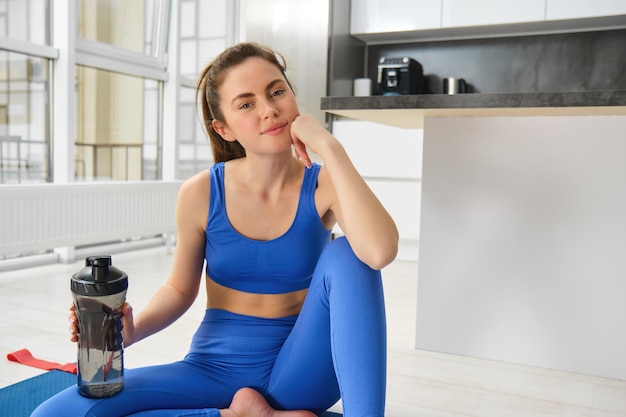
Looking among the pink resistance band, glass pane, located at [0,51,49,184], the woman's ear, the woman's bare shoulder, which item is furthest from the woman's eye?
glass pane, located at [0,51,49,184]

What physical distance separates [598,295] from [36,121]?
316cm

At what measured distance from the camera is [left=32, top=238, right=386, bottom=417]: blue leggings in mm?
1073

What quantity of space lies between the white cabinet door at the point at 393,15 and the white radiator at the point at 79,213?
5.84 ft

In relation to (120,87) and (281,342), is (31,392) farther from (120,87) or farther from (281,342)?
(120,87)

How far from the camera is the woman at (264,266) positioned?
1.13m

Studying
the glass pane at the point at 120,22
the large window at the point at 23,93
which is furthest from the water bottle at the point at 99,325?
the glass pane at the point at 120,22

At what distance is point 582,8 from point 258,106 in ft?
10.9

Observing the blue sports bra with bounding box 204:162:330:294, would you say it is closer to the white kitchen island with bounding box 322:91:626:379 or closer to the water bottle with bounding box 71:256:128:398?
the water bottle with bounding box 71:256:128:398

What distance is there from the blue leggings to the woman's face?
0.26 m

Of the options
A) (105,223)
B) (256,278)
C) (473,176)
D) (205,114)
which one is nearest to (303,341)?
(256,278)

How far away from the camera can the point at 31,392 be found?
1643mm

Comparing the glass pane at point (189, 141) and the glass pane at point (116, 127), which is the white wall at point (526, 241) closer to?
the glass pane at point (116, 127)

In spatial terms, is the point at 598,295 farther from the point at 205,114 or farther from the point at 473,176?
the point at 205,114

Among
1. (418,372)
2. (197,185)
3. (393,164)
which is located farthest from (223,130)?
(393,164)
